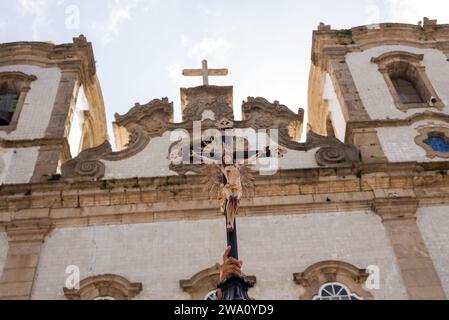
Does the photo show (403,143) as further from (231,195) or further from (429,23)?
(231,195)

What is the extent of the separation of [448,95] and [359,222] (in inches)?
216

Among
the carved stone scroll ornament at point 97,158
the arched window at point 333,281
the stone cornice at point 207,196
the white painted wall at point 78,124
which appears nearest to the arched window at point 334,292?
the arched window at point 333,281

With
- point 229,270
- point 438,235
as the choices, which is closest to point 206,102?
point 438,235

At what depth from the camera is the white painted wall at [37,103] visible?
1636cm

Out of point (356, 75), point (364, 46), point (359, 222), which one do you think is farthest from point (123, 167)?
point (364, 46)

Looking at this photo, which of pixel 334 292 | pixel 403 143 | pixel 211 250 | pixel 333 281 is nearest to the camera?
pixel 334 292

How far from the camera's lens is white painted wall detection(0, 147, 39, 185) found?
1495 centimetres

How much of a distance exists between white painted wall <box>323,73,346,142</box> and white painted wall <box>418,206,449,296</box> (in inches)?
146

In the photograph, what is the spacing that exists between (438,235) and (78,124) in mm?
9621

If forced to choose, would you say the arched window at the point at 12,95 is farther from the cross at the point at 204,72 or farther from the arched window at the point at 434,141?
the arched window at the point at 434,141

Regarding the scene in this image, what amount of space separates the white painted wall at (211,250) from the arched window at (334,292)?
387 millimetres

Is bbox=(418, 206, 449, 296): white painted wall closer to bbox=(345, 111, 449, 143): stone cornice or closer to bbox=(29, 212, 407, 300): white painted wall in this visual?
bbox=(29, 212, 407, 300): white painted wall

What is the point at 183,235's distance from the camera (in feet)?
43.3

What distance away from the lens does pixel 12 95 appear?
18016 mm
